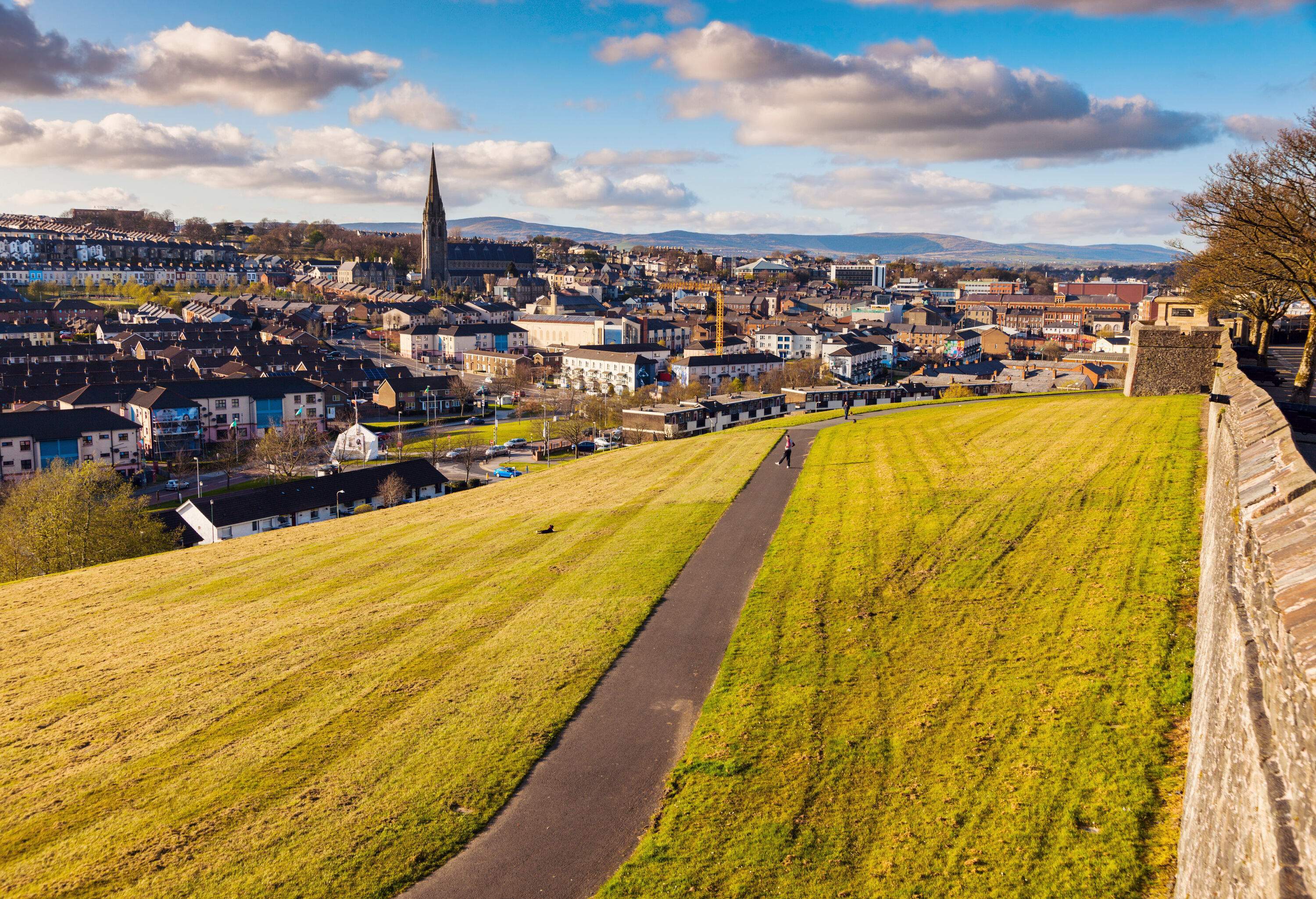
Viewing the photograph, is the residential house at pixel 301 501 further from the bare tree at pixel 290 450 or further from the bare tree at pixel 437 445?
the bare tree at pixel 290 450

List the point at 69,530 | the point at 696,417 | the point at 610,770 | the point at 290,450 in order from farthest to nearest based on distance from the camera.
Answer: the point at 290,450
the point at 696,417
the point at 69,530
the point at 610,770

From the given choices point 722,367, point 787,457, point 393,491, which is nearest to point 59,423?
point 393,491

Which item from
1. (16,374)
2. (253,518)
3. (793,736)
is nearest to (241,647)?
(793,736)

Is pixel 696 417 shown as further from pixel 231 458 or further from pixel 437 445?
pixel 231 458

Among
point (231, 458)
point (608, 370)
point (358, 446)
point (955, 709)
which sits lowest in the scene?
point (231, 458)

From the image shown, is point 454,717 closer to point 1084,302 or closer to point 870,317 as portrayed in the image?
point 870,317

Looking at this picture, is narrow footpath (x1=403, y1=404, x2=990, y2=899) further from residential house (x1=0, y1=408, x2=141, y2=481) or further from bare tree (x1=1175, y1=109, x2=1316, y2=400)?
residential house (x1=0, y1=408, x2=141, y2=481)

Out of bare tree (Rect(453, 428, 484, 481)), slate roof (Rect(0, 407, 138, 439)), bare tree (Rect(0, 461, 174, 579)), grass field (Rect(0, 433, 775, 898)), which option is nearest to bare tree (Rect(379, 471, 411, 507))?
bare tree (Rect(453, 428, 484, 481))

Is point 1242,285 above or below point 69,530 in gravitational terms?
above
